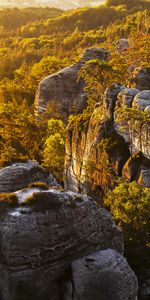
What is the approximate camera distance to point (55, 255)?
77.9 feet

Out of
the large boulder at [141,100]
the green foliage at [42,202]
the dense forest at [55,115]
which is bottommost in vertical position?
the dense forest at [55,115]

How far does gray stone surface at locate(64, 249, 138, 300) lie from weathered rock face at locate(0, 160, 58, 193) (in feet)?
34.3

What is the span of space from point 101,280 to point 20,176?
1285cm

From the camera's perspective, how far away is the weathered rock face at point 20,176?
32.8 meters

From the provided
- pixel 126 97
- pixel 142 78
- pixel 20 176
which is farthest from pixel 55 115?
pixel 20 176

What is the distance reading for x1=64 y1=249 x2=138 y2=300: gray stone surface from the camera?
23141mm

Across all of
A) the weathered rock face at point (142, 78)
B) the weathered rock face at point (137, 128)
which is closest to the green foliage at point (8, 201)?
the weathered rock face at point (137, 128)

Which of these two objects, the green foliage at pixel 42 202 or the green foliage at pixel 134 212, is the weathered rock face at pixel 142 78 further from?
the green foliage at pixel 42 202

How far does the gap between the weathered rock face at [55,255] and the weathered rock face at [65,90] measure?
169ft

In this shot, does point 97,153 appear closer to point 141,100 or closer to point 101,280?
point 141,100

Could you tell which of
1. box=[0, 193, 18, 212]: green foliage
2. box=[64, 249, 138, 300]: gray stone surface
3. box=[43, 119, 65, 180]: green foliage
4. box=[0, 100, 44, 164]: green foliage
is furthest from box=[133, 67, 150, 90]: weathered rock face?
box=[64, 249, 138, 300]: gray stone surface

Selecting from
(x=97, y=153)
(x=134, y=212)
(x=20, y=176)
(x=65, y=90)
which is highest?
(x=20, y=176)

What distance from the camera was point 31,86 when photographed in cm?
8900

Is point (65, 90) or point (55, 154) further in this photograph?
point (65, 90)
